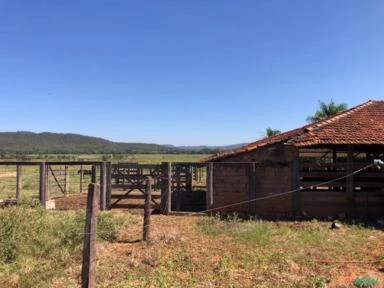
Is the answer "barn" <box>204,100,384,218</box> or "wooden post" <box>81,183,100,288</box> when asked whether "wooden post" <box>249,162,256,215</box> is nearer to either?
"barn" <box>204,100,384,218</box>

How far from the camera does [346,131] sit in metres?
15.4

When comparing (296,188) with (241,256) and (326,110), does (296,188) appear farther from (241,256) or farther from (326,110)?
(326,110)

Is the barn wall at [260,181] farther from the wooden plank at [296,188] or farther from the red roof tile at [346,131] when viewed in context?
the red roof tile at [346,131]

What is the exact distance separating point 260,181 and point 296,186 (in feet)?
4.07

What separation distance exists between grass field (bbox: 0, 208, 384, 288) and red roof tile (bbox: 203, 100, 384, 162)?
3045mm

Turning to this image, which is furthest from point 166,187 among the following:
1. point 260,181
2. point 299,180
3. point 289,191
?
point 299,180

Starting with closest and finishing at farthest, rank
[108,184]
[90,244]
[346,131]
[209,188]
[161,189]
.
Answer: [90,244]
[346,131]
[209,188]
[161,189]
[108,184]

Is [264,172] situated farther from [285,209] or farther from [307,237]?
[307,237]

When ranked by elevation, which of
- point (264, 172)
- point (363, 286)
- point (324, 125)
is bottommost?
point (363, 286)

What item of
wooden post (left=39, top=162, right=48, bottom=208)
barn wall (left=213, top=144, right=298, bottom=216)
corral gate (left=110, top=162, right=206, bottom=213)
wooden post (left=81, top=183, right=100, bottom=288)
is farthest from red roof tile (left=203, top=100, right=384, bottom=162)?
wooden post (left=81, top=183, right=100, bottom=288)

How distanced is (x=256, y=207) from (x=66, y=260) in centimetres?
811

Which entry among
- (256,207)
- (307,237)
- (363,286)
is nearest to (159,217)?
(256,207)

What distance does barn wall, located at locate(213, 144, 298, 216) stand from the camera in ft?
49.5

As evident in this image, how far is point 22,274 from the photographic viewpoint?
8.02 metres
